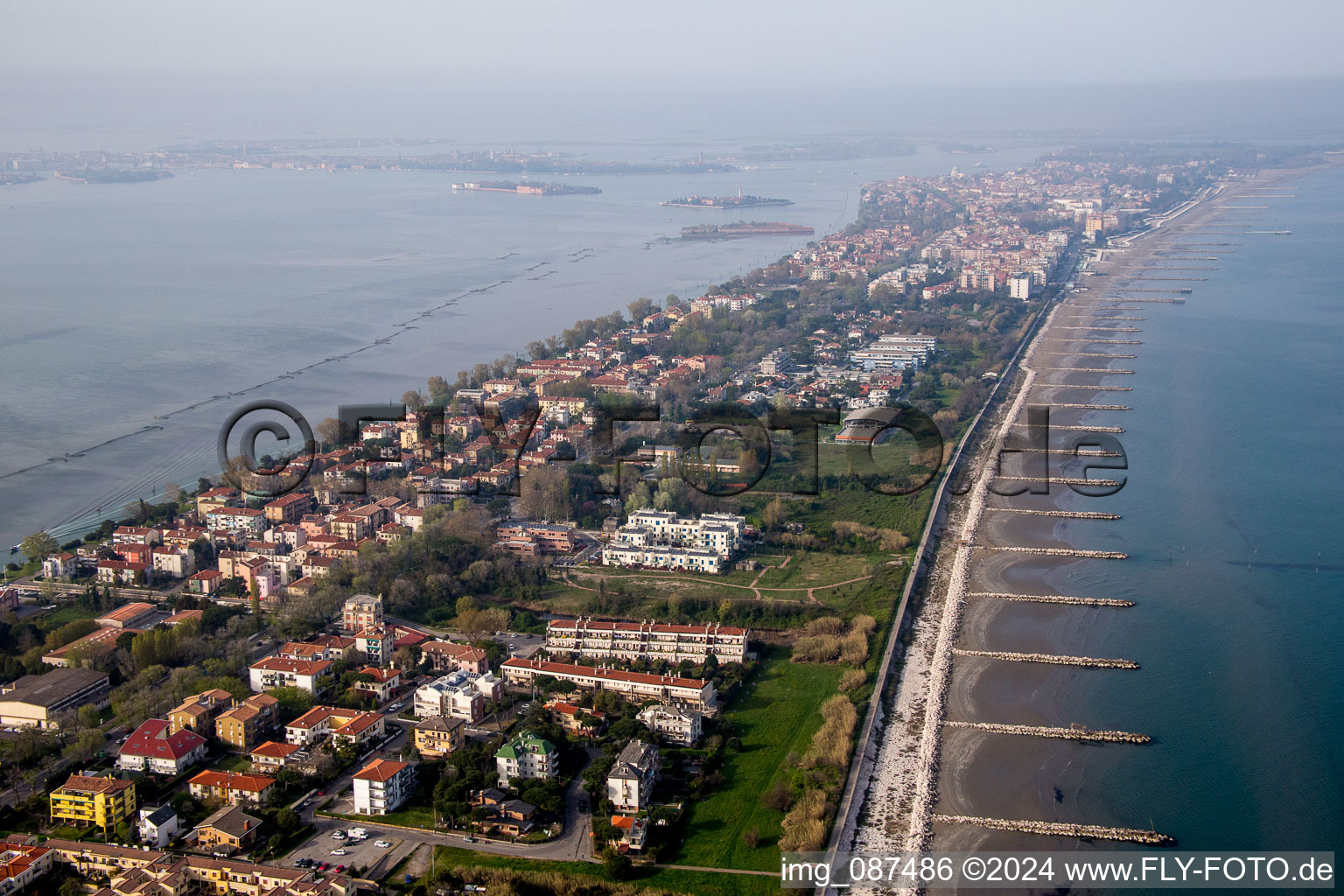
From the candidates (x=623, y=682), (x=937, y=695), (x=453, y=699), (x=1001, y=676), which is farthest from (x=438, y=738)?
(x=1001, y=676)

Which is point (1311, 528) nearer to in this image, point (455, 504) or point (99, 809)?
point (455, 504)

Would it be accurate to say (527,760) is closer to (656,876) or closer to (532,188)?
(656,876)

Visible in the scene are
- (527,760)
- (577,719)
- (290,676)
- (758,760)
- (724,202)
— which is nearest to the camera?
(527,760)

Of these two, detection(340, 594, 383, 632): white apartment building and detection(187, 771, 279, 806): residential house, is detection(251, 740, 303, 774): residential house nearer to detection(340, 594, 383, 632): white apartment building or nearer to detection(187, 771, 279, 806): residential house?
detection(187, 771, 279, 806): residential house

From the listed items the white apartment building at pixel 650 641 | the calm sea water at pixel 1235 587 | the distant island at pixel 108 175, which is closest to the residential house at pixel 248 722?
the white apartment building at pixel 650 641

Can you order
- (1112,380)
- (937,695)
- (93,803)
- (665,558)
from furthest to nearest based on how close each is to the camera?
1. (1112,380)
2. (665,558)
3. (937,695)
4. (93,803)

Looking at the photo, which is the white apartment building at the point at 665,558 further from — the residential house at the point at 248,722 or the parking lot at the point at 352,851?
the parking lot at the point at 352,851
